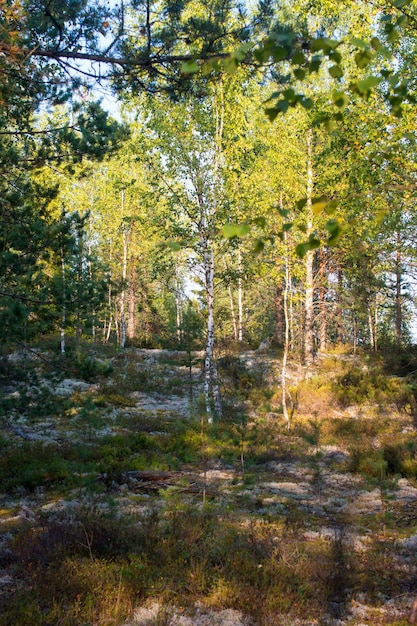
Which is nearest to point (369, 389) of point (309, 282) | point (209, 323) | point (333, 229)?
point (309, 282)

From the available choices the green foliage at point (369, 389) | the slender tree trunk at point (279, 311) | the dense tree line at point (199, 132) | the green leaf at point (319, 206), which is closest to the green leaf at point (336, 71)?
the dense tree line at point (199, 132)

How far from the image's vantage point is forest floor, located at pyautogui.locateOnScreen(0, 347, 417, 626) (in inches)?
178

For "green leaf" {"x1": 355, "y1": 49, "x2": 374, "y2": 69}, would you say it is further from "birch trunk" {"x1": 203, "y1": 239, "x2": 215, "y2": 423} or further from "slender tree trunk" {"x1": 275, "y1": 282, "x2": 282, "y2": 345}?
"slender tree trunk" {"x1": 275, "y1": 282, "x2": 282, "y2": 345}

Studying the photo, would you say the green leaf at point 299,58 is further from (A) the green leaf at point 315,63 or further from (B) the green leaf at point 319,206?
(B) the green leaf at point 319,206

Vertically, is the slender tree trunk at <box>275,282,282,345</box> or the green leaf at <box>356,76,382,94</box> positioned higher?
the slender tree trunk at <box>275,282,282,345</box>

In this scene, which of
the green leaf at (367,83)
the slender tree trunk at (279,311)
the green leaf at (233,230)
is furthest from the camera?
the slender tree trunk at (279,311)

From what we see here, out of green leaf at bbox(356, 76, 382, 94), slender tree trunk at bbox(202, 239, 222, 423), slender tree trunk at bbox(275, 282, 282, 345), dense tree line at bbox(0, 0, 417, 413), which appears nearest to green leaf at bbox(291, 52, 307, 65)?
dense tree line at bbox(0, 0, 417, 413)

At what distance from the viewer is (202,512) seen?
682 centimetres

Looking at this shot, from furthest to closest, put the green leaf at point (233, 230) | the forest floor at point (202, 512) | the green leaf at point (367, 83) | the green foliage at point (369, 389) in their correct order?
1. the green foliage at point (369, 389)
2. the forest floor at point (202, 512)
3. the green leaf at point (233, 230)
4. the green leaf at point (367, 83)

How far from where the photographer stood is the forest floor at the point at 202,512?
14.8 ft

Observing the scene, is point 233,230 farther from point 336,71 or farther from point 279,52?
point 336,71

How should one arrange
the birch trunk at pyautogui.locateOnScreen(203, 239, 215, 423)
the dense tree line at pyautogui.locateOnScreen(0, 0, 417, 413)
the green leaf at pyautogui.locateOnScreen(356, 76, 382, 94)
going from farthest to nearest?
the birch trunk at pyautogui.locateOnScreen(203, 239, 215, 423) < the dense tree line at pyautogui.locateOnScreen(0, 0, 417, 413) < the green leaf at pyautogui.locateOnScreen(356, 76, 382, 94)

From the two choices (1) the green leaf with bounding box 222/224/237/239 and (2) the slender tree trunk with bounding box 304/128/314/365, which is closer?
(1) the green leaf with bounding box 222/224/237/239

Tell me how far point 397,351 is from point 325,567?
17.2 m
